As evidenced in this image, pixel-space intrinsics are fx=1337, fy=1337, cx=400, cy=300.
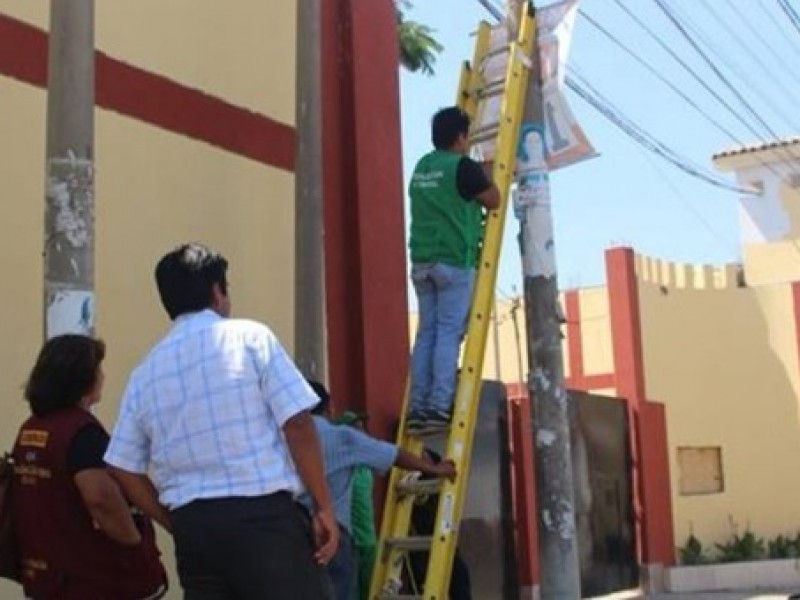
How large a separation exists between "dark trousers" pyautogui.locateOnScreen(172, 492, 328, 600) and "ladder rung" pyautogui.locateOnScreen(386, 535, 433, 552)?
2.20 m

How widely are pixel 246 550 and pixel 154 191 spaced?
3.85 m

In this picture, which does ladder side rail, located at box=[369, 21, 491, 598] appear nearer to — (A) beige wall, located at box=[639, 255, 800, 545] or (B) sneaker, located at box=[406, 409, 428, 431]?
(B) sneaker, located at box=[406, 409, 428, 431]

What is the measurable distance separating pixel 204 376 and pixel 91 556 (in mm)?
704

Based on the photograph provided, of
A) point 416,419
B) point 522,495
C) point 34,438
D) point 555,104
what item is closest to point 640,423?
point 522,495

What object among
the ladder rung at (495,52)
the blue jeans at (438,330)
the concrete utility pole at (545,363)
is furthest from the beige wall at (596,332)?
the blue jeans at (438,330)

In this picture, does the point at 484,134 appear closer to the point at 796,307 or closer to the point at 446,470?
the point at 446,470

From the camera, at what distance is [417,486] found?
19.5 ft

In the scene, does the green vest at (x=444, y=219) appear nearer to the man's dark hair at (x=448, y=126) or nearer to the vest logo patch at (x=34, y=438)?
the man's dark hair at (x=448, y=126)

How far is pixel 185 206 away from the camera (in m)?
7.26

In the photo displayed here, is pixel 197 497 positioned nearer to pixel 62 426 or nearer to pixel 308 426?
pixel 308 426

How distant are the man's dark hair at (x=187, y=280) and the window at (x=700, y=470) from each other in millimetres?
15113

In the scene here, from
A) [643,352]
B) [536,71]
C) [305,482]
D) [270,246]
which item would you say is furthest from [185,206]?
[643,352]

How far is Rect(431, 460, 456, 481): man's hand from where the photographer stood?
18.2ft

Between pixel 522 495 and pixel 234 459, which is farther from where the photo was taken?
pixel 522 495
